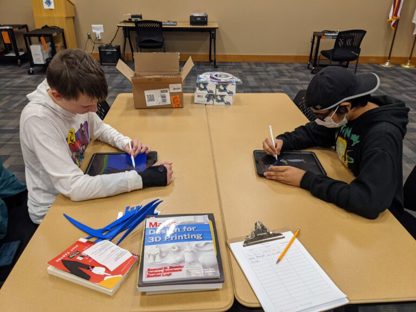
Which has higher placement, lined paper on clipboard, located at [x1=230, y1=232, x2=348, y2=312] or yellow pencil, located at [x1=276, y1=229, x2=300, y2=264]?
yellow pencil, located at [x1=276, y1=229, x2=300, y2=264]

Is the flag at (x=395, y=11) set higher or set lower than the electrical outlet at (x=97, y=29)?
higher

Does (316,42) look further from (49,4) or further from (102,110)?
(102,110)

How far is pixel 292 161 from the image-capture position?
4.57ft

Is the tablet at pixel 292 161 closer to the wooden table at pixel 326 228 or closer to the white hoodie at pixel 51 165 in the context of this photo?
the wooden table at pixel 326 228

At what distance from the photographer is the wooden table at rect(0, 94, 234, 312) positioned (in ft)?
2.52

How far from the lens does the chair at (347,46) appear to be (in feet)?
15.1

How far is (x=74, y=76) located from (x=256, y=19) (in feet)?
16.6

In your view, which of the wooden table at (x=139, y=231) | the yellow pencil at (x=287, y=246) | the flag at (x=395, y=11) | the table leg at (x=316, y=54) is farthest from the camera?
the table leg at (x=316, y=54)

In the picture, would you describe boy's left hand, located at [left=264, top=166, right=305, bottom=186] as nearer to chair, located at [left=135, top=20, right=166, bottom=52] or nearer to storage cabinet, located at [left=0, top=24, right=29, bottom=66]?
chair, located at [left=135, top=20, right=166, bottom=52]

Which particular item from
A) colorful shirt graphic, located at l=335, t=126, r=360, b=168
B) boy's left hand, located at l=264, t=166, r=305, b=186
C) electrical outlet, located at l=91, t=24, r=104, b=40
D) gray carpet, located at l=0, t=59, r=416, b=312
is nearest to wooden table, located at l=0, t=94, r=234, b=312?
boy's left hand, located at l=264, t=166, r=305, b=186

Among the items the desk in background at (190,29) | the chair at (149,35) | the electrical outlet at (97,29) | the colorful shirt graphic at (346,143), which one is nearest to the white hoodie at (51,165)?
the colorful shirt graphic at (346,143)

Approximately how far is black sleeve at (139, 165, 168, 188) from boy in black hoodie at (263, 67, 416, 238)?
41cm

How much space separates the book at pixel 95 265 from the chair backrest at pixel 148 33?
4.47 meters

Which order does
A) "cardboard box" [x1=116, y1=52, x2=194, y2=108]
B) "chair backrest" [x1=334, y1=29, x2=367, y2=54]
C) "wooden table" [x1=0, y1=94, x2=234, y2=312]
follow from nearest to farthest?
1. "wooden table" [x1=0, y1=94, x2=234, y2=312]
2. "cardboard box" [x1=116, y1=52, x2=194, y2=108]
3. "chair backrest" [x1=334, y1=29, x2=367, y2=54]
